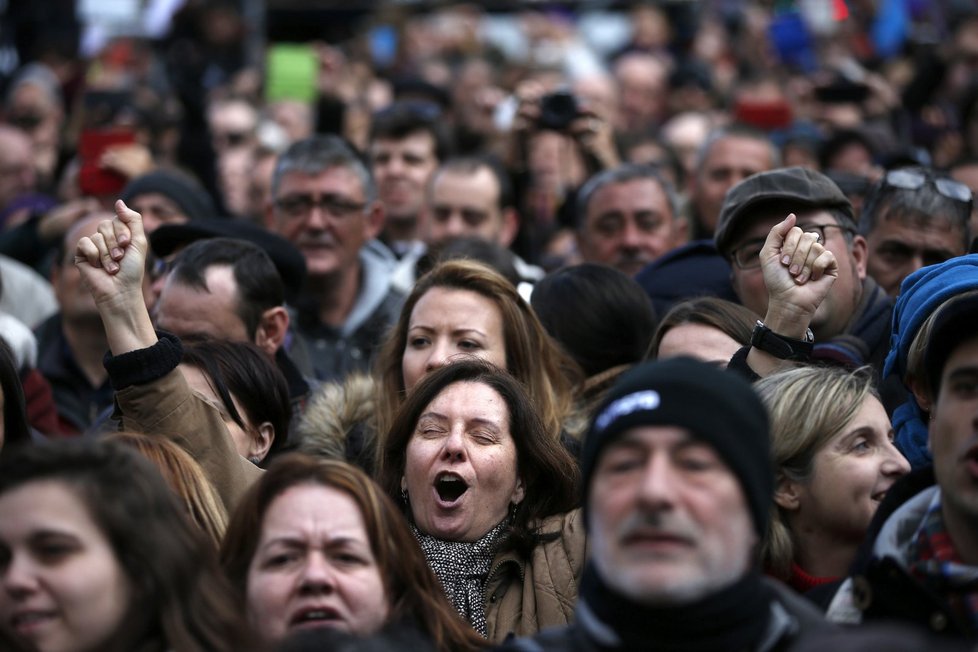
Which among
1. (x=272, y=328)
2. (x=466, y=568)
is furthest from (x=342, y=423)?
(x=466, y=568)

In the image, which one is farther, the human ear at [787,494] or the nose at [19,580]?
the human ear at [787,494]

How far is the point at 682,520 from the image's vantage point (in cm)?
325

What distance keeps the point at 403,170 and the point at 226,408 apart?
13.0 feet

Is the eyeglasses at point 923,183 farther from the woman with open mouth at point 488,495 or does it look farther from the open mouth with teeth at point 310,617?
the open mouth with teeth at point 310,617

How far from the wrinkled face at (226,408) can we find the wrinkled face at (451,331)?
0.58 metres

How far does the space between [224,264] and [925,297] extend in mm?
2648

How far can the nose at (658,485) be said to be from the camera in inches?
128

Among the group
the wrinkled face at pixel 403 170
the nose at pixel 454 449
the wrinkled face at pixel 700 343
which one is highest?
the wrinkled face at pixel 700 343

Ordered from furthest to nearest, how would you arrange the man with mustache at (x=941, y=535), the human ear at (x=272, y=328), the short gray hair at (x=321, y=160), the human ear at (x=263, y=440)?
the short gray hair at (x=321, y=160), the human ear at (x=272, y=328), the human ear at (x=263, y=440), the man with mustache at (x=941, y=535)

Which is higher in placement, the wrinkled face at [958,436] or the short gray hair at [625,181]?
the wrinkled face at [958,436]

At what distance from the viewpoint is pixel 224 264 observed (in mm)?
5977

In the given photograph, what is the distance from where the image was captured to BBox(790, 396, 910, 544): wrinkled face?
4.32m

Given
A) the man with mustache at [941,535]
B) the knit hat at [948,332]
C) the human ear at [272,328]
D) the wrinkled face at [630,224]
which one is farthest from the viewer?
the wrinkled face at [630,224]

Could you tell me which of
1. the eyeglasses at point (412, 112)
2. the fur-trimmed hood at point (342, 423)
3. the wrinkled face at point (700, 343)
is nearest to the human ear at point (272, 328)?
the fur-trimmed hood at point (342, 423)
